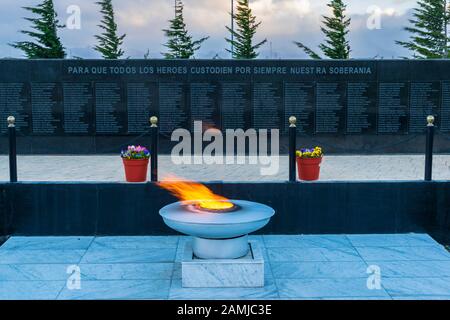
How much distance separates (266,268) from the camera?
7414 millimetres

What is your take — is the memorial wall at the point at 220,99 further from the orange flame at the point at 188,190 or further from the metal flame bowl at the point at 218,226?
the metal flame bowl at the point at 218,226

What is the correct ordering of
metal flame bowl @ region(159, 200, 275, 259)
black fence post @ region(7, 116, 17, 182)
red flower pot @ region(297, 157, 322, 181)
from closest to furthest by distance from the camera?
metal flame bowl @ region(159, 200, 275, 259)
black fence post @ region(7, 116, 17, 182)
red flower pot @ region(297, 157, 322, 181)

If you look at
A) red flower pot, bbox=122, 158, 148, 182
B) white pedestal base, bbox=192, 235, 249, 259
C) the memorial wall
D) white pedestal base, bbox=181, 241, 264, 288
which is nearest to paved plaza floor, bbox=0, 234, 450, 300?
white pedestal base, bbox=181, 241, 264, 288

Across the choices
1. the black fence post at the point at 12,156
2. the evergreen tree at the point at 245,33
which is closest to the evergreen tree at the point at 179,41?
the evergreen tree at the point at 245,33

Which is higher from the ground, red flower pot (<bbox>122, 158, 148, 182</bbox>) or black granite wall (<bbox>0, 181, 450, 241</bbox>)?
red flower pot (<bbox>122, 158, 148, 182</bbox>)

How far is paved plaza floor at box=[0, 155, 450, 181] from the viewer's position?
12.5 metres

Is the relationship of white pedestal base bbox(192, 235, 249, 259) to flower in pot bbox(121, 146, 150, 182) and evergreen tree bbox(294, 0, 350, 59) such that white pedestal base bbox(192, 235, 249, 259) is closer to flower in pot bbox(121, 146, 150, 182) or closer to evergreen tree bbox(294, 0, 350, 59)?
flower in pot bbox(121, 146, 150, 182)

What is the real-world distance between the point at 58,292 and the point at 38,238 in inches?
106

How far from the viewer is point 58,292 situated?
21.2 ft

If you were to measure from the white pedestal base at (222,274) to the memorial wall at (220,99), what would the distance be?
10.8 meters

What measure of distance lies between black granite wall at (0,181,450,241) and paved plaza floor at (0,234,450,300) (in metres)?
0.21

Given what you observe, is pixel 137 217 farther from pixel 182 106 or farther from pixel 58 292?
pixel 182 106

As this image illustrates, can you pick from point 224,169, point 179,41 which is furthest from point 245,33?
point 224,169

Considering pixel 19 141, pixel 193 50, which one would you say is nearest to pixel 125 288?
pixel 19 141
